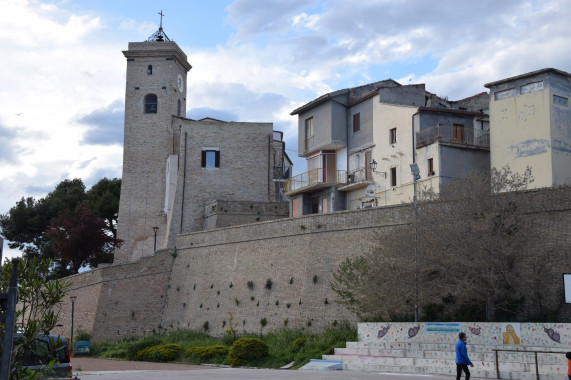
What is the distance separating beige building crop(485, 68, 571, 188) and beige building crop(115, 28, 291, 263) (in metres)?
15.6

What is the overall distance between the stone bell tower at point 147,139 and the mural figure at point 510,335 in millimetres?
29521

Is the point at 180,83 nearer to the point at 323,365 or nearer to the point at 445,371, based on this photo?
the point at 323,365

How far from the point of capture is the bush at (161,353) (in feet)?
99.2

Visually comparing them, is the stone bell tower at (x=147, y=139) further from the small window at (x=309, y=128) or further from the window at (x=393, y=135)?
the window at (x=393, y=135)

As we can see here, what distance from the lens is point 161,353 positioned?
30.4m

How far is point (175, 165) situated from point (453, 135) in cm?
1983

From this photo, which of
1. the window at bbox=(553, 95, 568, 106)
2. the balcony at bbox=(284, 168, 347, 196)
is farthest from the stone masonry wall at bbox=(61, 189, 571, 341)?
the window at bbox=(553, 95, 568, 106)

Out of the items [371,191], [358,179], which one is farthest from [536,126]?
[358,179]

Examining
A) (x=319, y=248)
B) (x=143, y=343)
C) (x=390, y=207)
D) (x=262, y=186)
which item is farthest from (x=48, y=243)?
(x=390, y=207)

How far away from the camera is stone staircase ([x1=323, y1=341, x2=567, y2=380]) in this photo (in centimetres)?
1798

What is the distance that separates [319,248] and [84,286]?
762 inches

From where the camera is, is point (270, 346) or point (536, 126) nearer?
point (270, 346)

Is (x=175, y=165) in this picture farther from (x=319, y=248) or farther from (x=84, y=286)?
(x=319, y=248)

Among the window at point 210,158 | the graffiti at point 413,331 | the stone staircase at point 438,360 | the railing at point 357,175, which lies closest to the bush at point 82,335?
the window at point 210,158
